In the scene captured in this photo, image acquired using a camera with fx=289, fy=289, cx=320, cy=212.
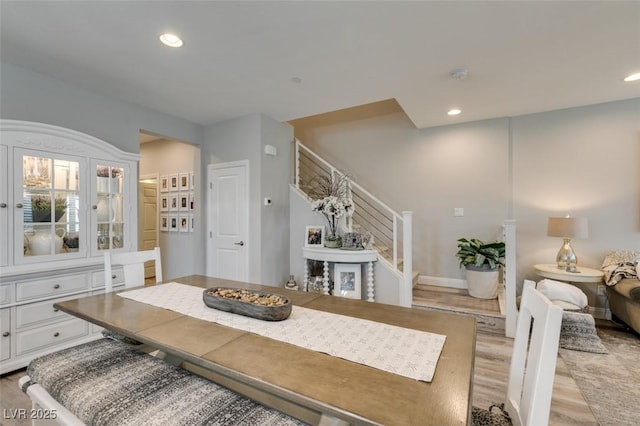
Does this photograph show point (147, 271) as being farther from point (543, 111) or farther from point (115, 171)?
point (543, 111)

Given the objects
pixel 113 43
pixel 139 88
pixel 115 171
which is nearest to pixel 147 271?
pixel 115 171

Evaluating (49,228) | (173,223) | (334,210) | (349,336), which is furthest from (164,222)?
(349,336)

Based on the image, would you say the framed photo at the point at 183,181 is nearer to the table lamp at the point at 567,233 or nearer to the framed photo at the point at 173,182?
the framed photo at the point at 173,182

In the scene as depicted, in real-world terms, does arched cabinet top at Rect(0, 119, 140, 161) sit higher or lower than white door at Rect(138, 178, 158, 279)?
higher

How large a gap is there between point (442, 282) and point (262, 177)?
9.78ft

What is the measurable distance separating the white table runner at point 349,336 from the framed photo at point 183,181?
3.57 metres

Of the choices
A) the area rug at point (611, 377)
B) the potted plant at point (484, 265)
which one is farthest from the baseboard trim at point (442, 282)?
the area rug at point (611, 377)

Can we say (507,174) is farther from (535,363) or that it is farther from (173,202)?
(173,202)

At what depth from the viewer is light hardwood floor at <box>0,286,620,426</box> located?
6.24ft

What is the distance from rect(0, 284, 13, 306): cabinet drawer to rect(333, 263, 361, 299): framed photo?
9.39 feet

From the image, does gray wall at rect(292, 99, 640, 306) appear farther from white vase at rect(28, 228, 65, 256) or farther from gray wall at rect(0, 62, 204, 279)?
white vase at rect(28, 228, 65, 256)

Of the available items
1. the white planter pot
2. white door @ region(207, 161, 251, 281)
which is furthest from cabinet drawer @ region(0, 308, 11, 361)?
the white planter pot

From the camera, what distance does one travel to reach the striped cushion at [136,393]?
3.45ft

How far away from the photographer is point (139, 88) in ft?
9.86
